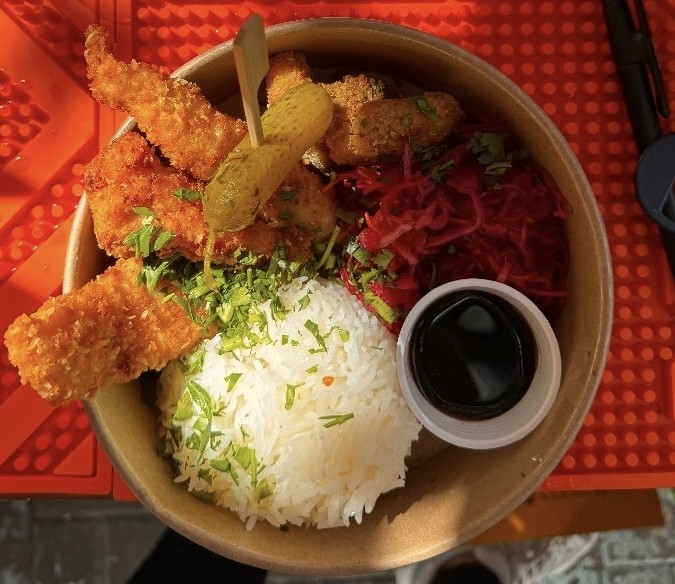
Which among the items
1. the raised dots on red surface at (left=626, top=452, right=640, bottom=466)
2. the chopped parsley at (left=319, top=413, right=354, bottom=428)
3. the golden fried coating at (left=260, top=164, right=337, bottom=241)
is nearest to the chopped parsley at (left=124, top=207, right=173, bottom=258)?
the golden fried coating at (left=260, top=164, right=337, bottom=241)

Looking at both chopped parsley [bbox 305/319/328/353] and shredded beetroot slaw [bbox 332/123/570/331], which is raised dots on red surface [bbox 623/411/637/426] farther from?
chopped parsley [bbox 305/319/328/353]

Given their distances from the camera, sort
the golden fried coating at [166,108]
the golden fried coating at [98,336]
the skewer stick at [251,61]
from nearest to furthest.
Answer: the skewer stick at [251,61], the golden fried coating at [98,336], the golden fried coating at [166,108]

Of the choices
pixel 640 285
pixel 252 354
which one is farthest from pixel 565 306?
pixel 252 354

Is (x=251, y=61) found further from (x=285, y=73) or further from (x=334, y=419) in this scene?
(x=334, y=419)

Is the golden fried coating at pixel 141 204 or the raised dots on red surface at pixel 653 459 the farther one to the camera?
the raised dots on red surface at pixel 653 459

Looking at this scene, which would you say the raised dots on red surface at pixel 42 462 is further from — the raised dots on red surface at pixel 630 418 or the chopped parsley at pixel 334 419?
the raised dots on red surface at pixel 630 418

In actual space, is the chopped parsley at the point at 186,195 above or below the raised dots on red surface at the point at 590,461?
above

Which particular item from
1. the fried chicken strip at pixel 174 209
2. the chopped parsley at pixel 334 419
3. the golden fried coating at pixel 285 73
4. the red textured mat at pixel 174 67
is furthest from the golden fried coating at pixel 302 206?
the red textured mat at pixel 174 67
